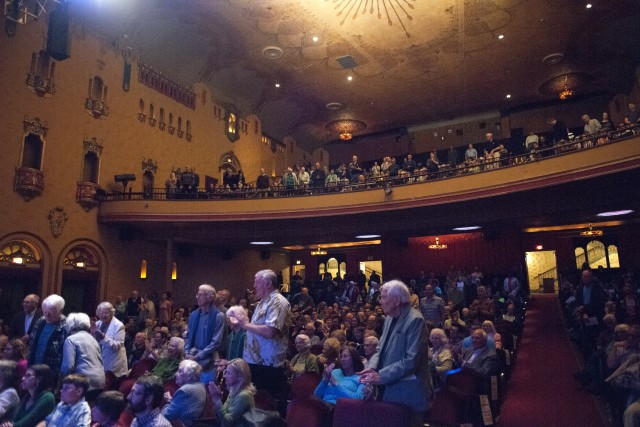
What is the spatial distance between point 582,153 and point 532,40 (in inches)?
→ 233

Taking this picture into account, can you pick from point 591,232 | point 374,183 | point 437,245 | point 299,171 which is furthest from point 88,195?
point 591,232

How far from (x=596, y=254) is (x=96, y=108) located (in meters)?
16.8

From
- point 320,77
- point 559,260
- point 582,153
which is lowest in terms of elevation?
point 559,260

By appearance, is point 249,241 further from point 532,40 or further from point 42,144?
point 532,40

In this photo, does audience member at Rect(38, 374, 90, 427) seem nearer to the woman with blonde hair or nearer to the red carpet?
the woman with blonde hair

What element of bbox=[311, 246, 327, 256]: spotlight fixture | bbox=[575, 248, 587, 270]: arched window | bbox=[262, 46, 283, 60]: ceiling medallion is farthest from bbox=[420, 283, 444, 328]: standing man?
bbox=[311, 246, 327, 256]: spotlight fixture

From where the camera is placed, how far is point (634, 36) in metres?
12.7

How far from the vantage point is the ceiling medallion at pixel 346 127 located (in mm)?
19062

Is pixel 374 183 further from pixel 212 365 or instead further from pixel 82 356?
pixel 82 356

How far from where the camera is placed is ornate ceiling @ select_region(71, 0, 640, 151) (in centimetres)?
1192

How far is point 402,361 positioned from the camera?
7.95 feet

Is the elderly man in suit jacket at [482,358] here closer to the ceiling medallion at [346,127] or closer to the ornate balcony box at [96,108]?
the ornate balcony box at [96,108]

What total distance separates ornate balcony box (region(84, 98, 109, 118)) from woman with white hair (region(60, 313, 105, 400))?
1019 cm

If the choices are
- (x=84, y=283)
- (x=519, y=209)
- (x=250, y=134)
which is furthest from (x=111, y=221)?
(x=519, y=209)
